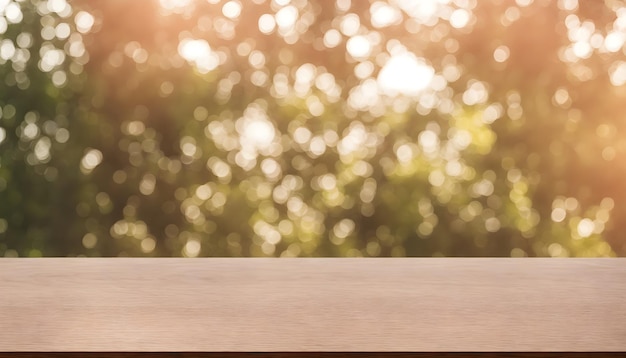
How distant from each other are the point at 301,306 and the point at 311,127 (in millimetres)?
994

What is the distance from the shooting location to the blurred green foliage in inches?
71.7

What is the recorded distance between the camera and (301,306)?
890 millimetres

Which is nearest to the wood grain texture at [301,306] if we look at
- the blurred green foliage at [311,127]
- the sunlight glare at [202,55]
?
the blurred green foliage at [311,127]

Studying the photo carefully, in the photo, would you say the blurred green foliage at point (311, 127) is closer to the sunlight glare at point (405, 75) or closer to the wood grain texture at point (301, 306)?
the sunlight glare at point (405, 75)

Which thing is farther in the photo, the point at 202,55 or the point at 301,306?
the point at 202,55

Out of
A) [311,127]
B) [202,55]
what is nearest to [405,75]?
[311,127]

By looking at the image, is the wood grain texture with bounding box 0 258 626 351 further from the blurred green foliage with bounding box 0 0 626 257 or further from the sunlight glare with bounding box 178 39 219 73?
the sunlight glare with bounding box 178 39 219 73

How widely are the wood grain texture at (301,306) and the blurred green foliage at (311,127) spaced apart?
0.90 metres

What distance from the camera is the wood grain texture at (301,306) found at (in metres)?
0.88

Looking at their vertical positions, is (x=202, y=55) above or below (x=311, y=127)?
above

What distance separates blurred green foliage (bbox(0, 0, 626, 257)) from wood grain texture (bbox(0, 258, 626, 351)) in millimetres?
904

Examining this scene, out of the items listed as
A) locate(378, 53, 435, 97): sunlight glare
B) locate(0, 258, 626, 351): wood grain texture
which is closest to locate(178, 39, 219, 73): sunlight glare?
locate(378, 53, 435, 97): sunlight glare

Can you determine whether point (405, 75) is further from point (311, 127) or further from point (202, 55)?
point (202, 55)

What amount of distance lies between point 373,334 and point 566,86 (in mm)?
1200
